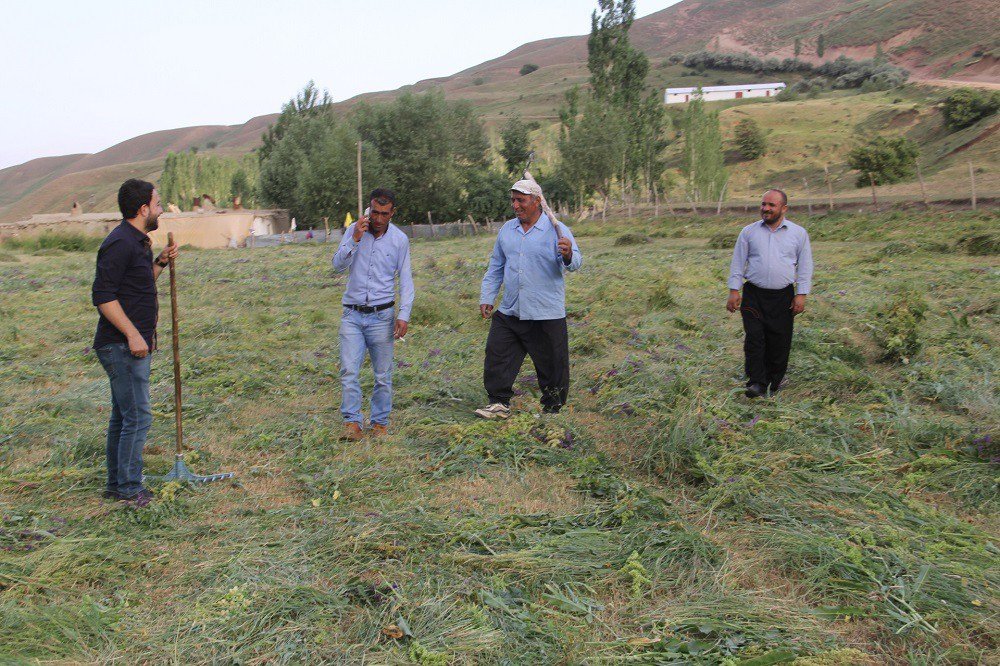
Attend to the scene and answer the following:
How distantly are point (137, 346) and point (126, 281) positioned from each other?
1.31 ft

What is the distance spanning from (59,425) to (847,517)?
5609mm

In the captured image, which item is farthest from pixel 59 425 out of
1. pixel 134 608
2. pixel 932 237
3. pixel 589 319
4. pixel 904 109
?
pixel 904 109

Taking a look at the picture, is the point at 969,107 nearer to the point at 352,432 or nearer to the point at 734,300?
the point at 734,300

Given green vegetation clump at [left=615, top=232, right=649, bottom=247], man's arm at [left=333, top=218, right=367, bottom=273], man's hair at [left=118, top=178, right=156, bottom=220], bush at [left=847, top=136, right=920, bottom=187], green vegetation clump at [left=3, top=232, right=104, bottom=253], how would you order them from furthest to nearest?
bush at [left=847, top=136, right=920, bottom=187], green vegetation clump at [left=3, top=232, right=104, bottom=253], green vegetation clump at [left=615, top=232, right=649, bottom=247], man's arm at [left=333, top=218, right=367, bottom=273], man's hair at [left=118, top=178, right=156, bottom=220]

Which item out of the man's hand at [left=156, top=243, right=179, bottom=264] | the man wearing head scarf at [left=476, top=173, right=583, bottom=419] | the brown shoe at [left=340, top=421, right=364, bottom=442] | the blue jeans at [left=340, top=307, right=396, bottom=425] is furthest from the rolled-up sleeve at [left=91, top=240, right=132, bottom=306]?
the man wearing head scarf at [left=476, top=173, right=583, bottom=419]

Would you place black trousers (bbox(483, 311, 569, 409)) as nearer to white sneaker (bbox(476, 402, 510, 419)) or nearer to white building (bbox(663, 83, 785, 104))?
white sneaker (bbox(476, 402, 510, 419))

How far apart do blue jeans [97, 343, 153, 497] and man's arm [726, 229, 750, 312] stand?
451 centimetres

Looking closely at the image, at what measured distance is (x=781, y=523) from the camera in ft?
13.1

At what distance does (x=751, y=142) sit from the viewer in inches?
2301

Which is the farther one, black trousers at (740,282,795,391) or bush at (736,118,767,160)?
bush at (736,118,767,160)

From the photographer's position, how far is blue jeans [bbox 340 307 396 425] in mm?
5773

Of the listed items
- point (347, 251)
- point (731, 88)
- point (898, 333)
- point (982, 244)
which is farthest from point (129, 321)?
point (731, 88)

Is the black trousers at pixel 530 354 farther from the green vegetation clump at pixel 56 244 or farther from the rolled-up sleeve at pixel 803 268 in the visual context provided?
the green vegetation clump at pixel 56 244

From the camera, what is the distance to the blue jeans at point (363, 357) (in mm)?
5773
